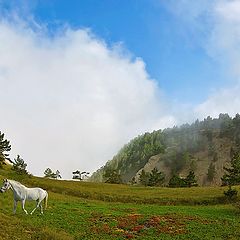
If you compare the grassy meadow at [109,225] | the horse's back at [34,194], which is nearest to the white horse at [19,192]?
the horse's back at [34,194]

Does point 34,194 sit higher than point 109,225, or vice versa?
point 34,194

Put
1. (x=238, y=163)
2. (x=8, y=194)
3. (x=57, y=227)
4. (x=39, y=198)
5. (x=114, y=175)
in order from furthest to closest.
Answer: (x=114, y=175)
(x=238, y=163)
(x=8, y=194)
(x=39, y=198)
(x=57, y=227)

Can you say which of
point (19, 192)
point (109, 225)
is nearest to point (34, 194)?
point (19, 192)

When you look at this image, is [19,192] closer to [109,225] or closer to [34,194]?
[34,194]

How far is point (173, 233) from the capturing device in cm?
3556

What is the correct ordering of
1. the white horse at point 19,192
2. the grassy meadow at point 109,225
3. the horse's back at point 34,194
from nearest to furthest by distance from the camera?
the grassy meadow at point 109,225
the white horse at point 19,192
the horse's back at point 34,194

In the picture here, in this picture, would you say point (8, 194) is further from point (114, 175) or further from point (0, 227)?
point (114, 175)

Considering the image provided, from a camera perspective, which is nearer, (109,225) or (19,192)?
(19,192)

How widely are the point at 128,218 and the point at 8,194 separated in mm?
16552

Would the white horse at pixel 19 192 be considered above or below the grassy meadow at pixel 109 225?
above

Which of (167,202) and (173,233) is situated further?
(167,202)

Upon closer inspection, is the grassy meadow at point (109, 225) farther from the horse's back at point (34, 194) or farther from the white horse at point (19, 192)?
the horse's back at point (34, 194)

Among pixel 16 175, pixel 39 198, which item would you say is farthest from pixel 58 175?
pixel 39 198

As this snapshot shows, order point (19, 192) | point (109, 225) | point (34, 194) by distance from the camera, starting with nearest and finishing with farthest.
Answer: point (19, 192)
point (109, 225)
point (34, 194)
